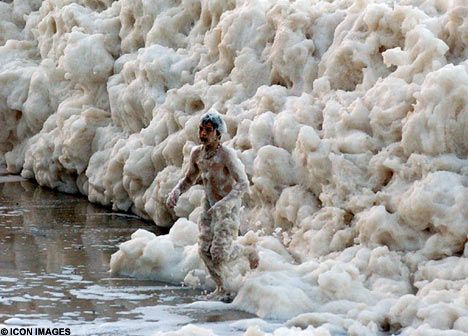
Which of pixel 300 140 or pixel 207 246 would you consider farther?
pixel 300 140

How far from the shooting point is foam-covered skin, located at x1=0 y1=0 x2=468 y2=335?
8141mm

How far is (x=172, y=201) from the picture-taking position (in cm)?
855

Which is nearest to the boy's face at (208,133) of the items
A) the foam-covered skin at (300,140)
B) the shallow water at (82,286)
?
the foam-covered skin at (300,140)

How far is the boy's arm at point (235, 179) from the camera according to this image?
8398 millimetres

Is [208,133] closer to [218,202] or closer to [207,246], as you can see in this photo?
[218,202]

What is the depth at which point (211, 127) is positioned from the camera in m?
8.46

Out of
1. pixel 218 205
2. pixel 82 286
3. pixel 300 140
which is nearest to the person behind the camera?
pixel 218 205

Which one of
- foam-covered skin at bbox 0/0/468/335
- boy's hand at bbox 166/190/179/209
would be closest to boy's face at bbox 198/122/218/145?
boy's hand at bbox 166/190/179/209

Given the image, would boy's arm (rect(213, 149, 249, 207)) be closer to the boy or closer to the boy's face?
the boy

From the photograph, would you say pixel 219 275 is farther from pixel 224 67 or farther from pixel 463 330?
pixel 224 67

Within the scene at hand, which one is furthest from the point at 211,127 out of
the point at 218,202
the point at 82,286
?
the point at 82,286

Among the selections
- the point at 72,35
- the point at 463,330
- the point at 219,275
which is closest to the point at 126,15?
the point at 72,35

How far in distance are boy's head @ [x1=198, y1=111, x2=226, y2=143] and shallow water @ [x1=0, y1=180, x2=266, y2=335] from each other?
1.13 metres

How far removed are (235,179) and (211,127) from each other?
41 cm
